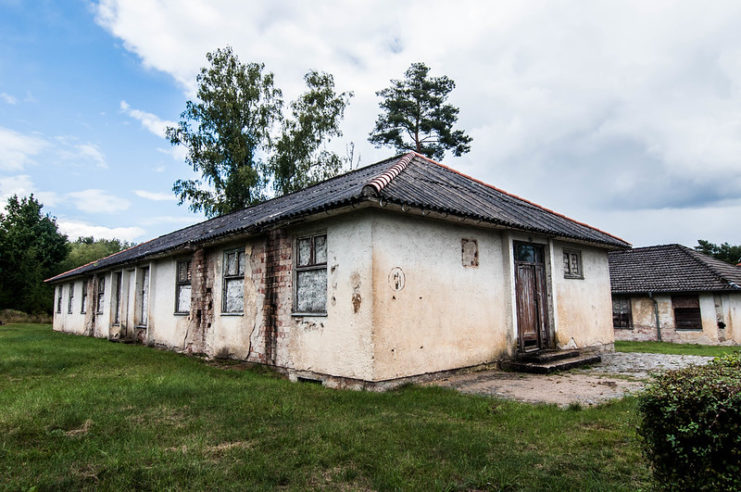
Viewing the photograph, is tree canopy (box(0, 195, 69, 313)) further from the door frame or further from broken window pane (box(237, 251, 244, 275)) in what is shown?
the door frame

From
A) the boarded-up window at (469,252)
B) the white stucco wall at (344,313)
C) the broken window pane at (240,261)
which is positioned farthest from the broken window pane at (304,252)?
the boarded-up window at (469,252)

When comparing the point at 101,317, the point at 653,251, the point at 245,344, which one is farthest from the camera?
the point at 653,251

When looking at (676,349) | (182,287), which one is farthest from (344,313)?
(676,349)

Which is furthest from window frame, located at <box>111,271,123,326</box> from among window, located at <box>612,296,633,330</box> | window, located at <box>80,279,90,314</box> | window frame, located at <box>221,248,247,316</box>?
window, located at <box>612,296,633,330</box>

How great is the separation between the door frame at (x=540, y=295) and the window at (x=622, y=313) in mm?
13461

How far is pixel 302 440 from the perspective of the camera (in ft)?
14.5

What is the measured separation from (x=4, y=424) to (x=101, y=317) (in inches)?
605

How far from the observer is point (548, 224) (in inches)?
434

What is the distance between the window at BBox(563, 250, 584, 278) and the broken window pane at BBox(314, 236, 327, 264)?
22.1 feet

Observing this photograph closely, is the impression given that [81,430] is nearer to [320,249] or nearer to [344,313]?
[344,313]

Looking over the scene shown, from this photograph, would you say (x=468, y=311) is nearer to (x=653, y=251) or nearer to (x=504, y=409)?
(x=504, y=409)

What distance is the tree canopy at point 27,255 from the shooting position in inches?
1238

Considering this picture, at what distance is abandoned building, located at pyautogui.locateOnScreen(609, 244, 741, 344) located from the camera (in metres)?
18.8

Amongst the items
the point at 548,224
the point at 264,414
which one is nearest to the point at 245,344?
the point at 264,414
